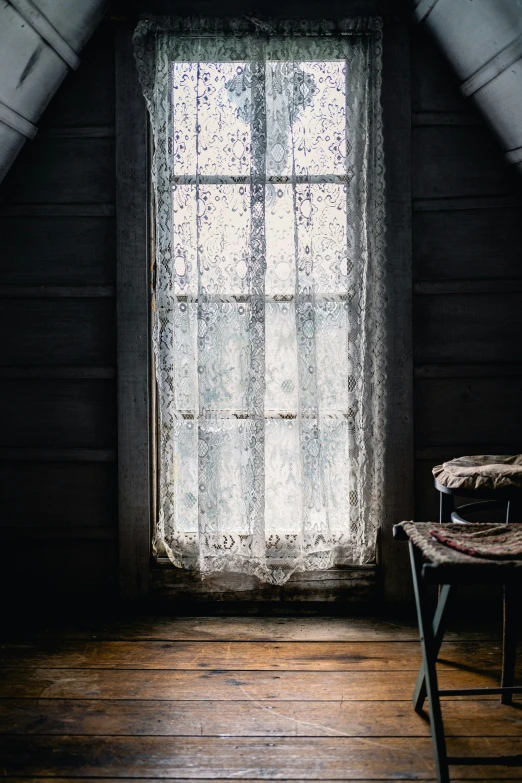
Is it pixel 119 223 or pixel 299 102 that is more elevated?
pixel 299 102

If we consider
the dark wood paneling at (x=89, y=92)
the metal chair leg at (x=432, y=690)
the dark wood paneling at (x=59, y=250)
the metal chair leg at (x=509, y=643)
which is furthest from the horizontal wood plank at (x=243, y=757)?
the dark wood paneling at (x=89, y=92)

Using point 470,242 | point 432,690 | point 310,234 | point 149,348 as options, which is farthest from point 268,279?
point 432,690

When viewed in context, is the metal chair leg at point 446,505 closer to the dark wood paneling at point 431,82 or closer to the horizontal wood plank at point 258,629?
the horizontal wood plank at point 258,629

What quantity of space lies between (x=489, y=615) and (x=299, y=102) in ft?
7.29

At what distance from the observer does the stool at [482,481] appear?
6.43ft

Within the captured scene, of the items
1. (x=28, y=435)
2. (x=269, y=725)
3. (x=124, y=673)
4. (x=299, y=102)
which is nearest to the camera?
(x=269, y=725)

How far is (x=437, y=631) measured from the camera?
201 centimetres

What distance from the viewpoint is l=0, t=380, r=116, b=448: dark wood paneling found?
9.36 feet

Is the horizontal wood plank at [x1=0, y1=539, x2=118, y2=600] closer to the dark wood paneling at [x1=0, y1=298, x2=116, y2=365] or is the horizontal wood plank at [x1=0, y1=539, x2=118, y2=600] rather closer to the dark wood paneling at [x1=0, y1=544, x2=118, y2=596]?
the dark wood paneling at [x1=0, y1=544, x2=118, y2=596]

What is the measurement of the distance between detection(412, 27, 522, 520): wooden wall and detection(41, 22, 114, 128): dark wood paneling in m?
1.26

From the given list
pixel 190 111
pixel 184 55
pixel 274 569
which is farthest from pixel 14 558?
pixel 184 55

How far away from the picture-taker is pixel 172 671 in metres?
2.34

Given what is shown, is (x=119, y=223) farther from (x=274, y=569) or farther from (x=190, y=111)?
(x=274, y=569)

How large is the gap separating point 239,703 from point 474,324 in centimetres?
173
